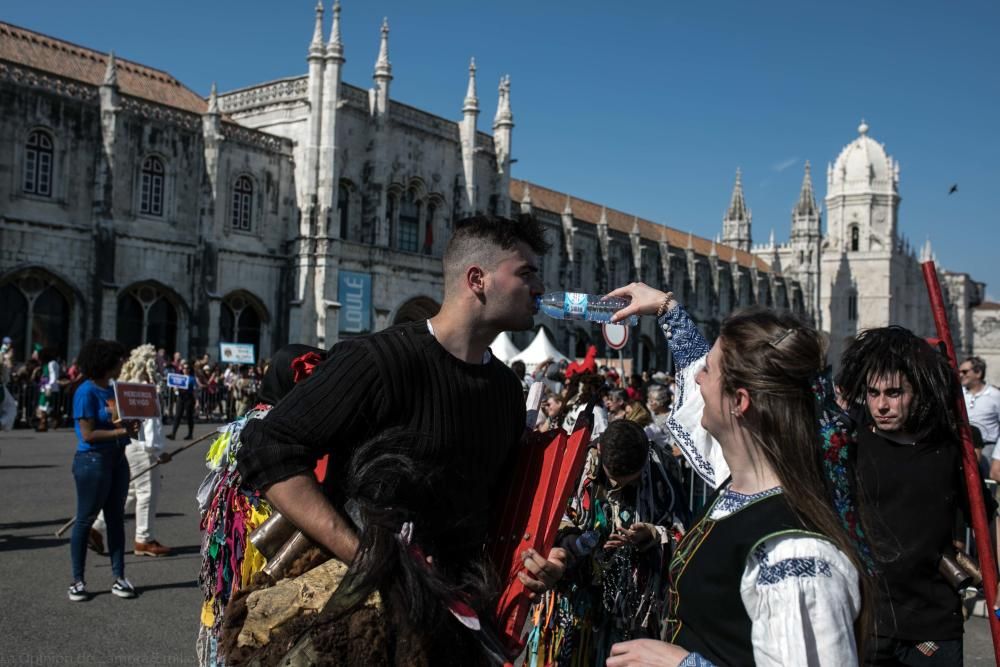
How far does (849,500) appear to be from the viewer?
2.74 m

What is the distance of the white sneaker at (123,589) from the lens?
→ 21.5 feet

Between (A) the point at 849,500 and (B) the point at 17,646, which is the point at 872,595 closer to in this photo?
(A) the point at 849,500

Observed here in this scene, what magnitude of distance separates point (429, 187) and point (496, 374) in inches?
1165

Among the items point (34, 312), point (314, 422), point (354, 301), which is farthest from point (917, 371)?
point (354, 301)

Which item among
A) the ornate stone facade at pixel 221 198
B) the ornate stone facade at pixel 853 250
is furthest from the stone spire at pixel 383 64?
the ornate stone facade at pixel 853 250

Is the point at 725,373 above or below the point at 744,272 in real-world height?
below

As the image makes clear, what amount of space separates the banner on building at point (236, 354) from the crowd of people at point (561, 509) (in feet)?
67.6

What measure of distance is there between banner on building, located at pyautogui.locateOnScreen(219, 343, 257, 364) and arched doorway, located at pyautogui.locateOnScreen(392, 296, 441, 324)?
7016 millimetres

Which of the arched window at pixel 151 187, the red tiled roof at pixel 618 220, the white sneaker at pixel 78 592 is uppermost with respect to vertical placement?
the red tiled roof at pixel 618 220

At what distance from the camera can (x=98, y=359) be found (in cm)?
676

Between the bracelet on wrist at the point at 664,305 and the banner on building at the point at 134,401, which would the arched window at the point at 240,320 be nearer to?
the banner on building at the point at 134,401

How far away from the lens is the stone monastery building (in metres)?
22.4

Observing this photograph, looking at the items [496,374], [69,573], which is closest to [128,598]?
[69,573]

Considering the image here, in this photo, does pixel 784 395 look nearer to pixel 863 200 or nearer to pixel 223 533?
pixel 223 533
